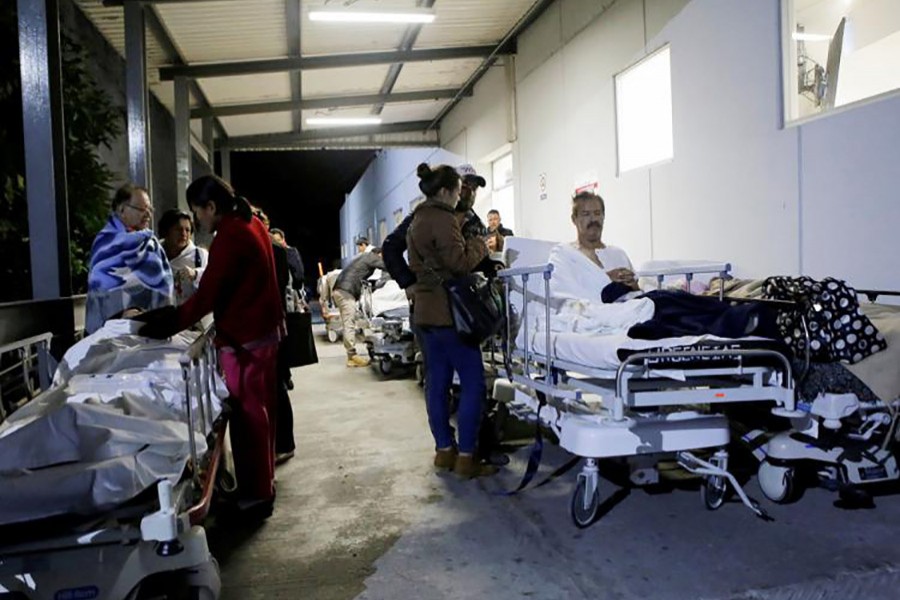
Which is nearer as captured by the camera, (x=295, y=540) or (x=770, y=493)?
(x=295, y=540)

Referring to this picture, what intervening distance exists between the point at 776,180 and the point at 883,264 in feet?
3.73

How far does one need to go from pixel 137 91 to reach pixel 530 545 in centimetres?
627

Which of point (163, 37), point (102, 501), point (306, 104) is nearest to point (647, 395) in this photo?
point (102, 501)

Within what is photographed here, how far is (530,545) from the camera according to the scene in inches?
117

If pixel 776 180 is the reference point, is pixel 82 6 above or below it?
above

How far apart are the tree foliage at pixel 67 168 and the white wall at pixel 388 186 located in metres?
6.66

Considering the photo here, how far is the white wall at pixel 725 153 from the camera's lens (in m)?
4.53

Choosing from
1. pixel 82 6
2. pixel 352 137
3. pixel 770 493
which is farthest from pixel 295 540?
pixel 352 137

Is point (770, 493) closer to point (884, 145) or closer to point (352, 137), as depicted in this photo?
point (884, 145)

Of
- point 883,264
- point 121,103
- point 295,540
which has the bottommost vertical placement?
point 295,540

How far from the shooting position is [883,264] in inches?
173

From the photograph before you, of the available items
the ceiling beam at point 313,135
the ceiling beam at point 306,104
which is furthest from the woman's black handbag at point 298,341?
the ceiling beam at point 313,135

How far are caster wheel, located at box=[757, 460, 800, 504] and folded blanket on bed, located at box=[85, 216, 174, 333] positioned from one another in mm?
3116

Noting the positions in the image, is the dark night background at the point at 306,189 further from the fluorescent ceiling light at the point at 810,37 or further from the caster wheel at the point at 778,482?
the caster wheel at the point at 778,482
